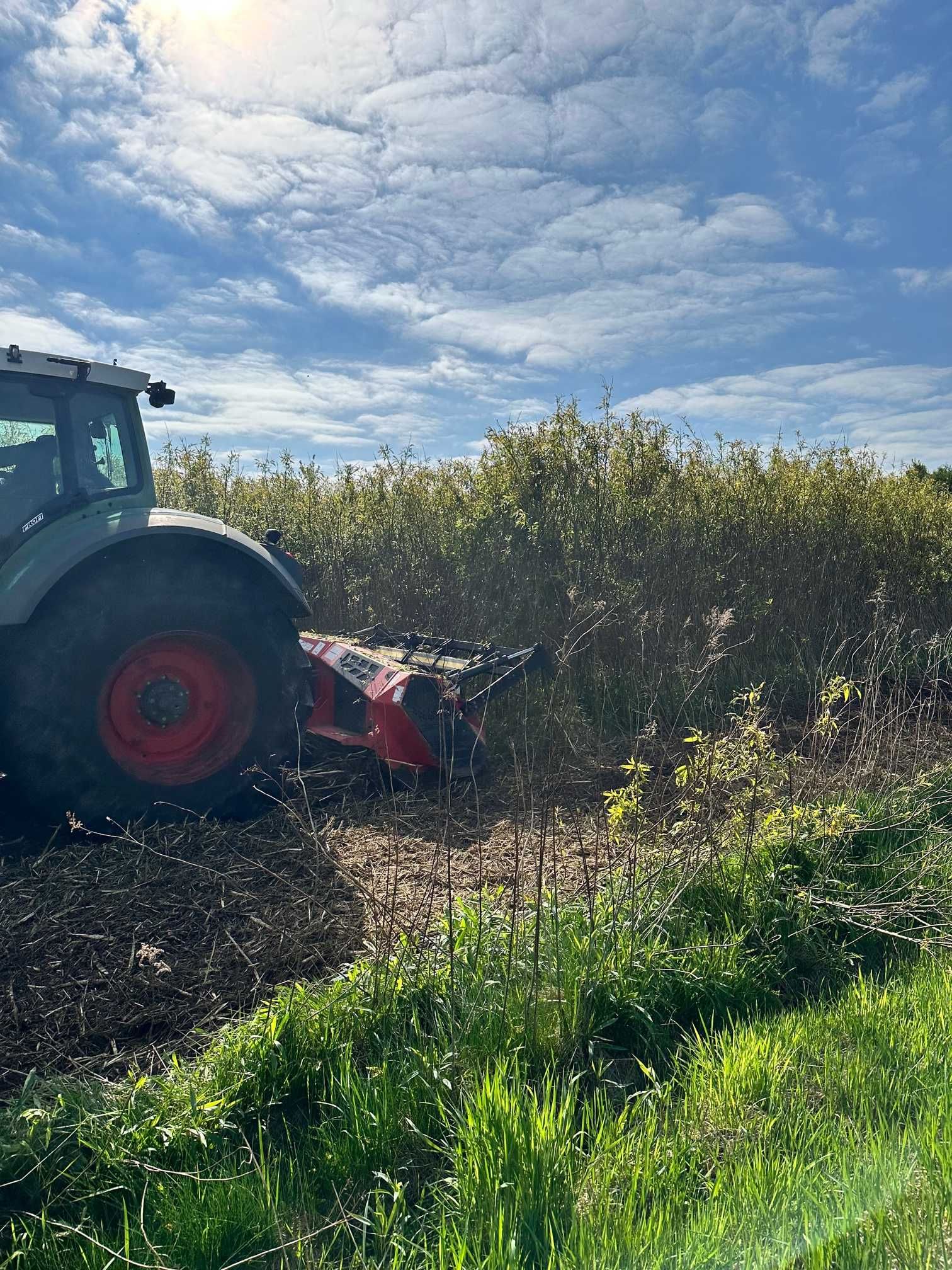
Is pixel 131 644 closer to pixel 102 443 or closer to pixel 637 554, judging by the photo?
pixel 102 443

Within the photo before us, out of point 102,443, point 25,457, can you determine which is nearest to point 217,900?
point 25,457

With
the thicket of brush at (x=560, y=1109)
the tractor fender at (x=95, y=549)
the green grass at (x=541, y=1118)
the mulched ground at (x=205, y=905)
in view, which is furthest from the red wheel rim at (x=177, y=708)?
the green grass at (x=541, y=1118)

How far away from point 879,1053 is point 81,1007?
228cm

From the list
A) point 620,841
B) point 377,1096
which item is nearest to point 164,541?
point 620,841

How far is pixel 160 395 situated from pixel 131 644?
4.99ft

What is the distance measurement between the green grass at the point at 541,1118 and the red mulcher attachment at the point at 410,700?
149cm

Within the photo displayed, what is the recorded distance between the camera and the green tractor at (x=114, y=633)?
3613mm

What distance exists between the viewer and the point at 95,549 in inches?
146

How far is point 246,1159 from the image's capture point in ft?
6.52

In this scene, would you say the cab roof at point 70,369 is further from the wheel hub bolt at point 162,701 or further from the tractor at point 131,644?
the wheel hub bolt at point 162,701

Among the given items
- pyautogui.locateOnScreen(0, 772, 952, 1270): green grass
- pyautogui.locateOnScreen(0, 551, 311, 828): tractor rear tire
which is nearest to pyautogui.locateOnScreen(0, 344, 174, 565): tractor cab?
pyautogui.locateOnScreen(0, 551, 311, 828): tractor rear tire

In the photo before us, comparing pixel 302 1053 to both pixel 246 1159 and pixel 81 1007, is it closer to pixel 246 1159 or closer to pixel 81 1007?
pixel 246 1159

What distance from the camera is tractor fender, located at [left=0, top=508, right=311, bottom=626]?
3.59 metres

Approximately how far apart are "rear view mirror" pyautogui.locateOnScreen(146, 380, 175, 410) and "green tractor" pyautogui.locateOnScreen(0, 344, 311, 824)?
0.20 meters
